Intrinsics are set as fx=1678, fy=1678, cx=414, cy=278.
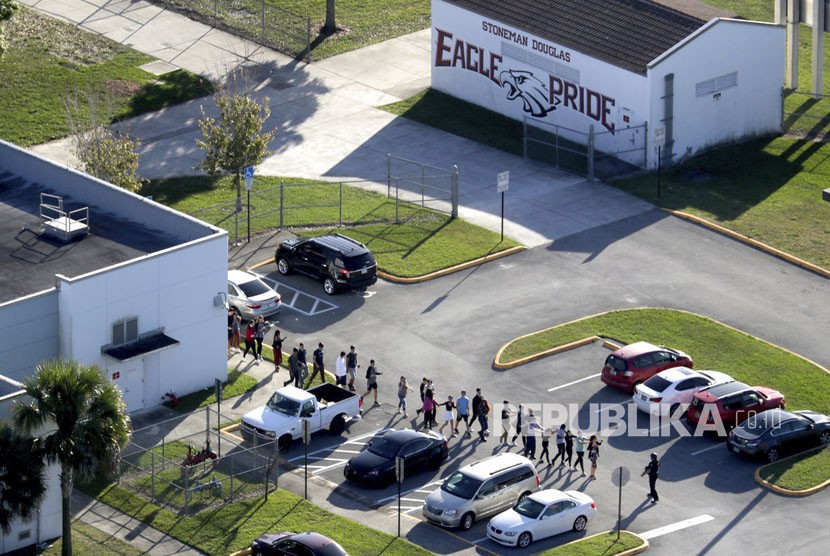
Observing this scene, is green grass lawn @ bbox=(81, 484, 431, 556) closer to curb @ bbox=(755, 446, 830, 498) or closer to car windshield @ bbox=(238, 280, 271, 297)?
curb @ bbox=(755, 446, 830, 498)

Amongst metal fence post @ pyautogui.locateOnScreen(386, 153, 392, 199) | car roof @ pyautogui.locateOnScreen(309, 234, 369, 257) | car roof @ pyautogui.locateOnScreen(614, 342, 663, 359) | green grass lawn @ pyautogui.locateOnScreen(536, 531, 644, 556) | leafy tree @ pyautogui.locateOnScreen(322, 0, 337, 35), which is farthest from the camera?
leafy tree @ pyautogui.locateOnScreen(322, 0, 337, 35)

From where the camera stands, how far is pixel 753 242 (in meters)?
62.7

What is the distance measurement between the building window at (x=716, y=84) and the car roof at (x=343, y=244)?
1787 centimetres

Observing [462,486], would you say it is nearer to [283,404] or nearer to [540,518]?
[540,518]

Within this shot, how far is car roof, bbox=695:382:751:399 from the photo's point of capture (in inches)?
1981

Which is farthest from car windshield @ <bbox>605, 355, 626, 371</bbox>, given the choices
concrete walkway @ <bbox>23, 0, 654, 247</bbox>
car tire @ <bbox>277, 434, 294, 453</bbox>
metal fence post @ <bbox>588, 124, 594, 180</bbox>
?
metal fence post @ <bbox>588, 124, 594, 180</bbox>

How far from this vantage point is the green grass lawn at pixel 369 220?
61500 millimetres

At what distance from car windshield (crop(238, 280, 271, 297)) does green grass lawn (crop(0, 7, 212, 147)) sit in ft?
54.6

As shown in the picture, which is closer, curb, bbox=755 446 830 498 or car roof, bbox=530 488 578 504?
car roof, bbox=530 488 578 504

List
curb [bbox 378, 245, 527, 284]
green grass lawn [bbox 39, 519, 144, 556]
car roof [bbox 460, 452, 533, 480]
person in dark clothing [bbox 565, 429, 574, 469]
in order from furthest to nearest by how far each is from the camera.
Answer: curb [bbox 378, 245, 527, 284] < person in dark clothing [bbox 565, 429, 574, 469] < car roof [bbox 460, 452, 533, 480] < green grass lawn [bbox 39, 519, 144, 556]

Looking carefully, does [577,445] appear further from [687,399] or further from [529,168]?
[529,168]

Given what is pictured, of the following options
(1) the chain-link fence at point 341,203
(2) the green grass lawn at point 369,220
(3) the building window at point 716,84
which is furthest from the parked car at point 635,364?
(3) the building window at point 716,84

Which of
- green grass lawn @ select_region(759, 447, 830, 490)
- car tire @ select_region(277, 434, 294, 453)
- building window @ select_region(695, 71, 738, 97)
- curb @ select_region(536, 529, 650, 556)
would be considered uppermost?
building window @ select_region(695, 71, 738, 97)

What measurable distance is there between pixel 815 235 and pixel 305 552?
96.9 feet
